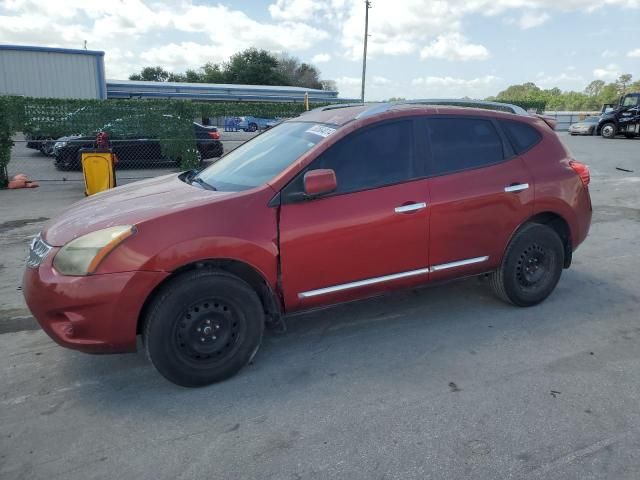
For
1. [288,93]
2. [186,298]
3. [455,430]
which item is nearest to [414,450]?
[455,430]

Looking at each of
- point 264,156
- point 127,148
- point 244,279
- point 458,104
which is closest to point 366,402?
point 244,279

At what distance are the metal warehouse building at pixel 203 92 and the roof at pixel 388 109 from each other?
34.4 metres

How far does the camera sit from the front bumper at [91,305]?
2.80m

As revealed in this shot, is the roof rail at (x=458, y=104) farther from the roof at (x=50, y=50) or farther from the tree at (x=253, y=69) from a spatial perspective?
the tree at (x=253, y=69)

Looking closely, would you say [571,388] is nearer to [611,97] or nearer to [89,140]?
[89,140]

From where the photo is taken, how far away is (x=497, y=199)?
12.9 ft

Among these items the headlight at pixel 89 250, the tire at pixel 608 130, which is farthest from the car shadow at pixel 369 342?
the tire at pixel 608 130

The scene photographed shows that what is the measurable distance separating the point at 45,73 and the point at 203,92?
17.3 meters

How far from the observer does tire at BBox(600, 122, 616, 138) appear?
2606cm

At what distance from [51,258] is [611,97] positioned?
7315 cm

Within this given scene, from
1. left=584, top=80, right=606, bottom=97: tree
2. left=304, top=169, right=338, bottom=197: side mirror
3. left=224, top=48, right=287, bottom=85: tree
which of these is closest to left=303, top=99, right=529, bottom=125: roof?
left=304, top=169, right=338, bottom=197: side mirror

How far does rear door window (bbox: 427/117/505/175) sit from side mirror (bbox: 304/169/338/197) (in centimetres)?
Answer: 93

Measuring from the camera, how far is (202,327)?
3.06 meters

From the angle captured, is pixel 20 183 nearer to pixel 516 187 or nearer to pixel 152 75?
pixel 516 187
